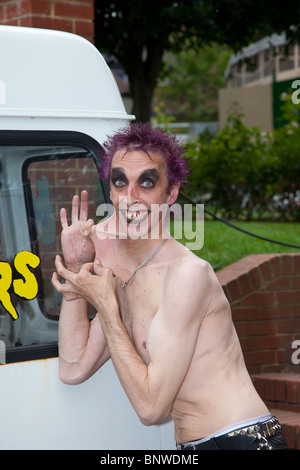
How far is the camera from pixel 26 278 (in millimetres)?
2895

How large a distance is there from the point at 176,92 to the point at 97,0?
3602 cm

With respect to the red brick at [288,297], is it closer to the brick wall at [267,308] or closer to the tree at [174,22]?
the brick wall at [267,308]

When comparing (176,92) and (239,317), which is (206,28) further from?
(176,92)

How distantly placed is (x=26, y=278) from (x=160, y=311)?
75 cm

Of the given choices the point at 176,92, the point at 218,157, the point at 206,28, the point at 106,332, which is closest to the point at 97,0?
the point at 206,28

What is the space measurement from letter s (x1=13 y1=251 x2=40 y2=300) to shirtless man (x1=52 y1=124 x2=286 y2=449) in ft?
1.20

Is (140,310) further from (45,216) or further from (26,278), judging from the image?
(45,216)

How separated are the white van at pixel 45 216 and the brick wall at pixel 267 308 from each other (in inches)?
114

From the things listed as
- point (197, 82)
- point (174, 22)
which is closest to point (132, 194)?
point (174, 22)

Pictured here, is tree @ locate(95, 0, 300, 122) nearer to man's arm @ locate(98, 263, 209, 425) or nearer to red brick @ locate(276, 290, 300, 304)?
red brick @ locate(276, 290, 300, 304)

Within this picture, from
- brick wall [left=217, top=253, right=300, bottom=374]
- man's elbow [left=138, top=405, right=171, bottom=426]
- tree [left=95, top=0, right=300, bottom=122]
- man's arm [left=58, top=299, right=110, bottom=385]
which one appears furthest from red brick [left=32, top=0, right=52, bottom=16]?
tree [left=95, top=0, right=300, bottom=122]

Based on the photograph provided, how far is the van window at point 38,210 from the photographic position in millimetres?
2891

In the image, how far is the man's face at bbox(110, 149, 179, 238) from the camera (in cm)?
235
